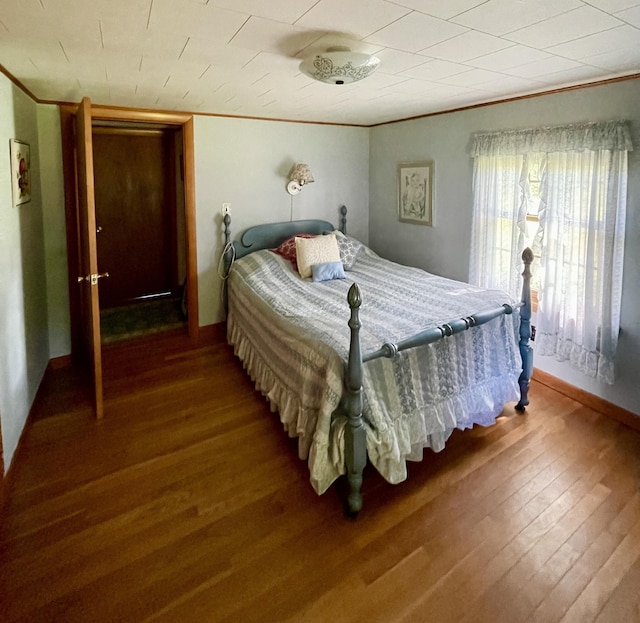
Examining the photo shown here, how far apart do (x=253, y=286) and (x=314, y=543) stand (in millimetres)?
2007

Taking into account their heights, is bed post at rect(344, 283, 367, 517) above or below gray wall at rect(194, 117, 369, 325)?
below

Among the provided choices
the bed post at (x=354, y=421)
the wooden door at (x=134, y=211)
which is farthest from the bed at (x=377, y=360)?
the wooden door at (x=134, y=211)

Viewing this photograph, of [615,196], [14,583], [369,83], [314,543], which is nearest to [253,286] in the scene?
[369,83]

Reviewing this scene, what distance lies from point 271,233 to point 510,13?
284 cm

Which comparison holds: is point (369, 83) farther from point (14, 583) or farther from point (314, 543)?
point (14, 583)

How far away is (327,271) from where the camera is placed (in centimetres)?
352

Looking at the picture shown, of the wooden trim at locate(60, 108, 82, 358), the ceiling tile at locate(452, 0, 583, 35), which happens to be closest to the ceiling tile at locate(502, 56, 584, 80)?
the ceiling tile at locate(452, 0, 583, 35)

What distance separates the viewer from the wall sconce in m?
4.07

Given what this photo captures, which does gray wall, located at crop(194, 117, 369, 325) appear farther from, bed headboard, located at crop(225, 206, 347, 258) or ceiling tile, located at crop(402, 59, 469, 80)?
ceiling tile, located at crop(402, 59, 469, 80)

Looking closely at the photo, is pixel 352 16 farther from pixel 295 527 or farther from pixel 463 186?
pixel 463 186

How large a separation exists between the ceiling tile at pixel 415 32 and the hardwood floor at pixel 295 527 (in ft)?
6.77

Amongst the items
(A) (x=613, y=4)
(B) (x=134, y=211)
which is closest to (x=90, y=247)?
(B) (x=134, y=211)

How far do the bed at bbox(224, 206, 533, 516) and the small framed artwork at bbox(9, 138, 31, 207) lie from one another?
5.12 ft

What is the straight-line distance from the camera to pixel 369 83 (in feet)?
8.53
